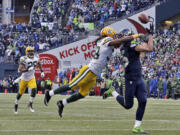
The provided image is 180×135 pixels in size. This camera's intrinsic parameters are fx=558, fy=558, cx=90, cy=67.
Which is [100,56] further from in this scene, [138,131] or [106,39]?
[138,131]

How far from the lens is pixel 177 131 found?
9727 millimetres

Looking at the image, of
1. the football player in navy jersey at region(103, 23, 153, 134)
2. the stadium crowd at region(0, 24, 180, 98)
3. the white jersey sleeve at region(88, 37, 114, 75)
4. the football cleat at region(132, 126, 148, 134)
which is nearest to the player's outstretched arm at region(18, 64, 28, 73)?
the white jersey sleeve at region(88, 37, 114, 75)

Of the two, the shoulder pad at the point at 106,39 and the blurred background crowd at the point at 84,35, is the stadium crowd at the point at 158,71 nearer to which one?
the blurred background crowd at the point at 84,35

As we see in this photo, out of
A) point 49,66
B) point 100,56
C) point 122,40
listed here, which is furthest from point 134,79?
point 49,66

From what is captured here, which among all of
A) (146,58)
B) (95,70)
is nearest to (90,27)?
(146,58)

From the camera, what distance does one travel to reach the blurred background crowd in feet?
99.2

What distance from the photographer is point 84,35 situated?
36469mm

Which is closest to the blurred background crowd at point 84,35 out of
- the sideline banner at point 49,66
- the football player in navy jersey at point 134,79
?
the sideline banner at point 49,66

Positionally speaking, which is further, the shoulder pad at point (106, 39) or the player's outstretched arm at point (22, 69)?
the player's outstretched arm at point (22, 69)

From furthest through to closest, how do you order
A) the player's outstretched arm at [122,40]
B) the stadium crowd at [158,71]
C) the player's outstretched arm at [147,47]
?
1. the stadium crowd at [158,71]
2. the player's outstretched arm at [122,40]
3. the player's outstretched arm at [147,47]

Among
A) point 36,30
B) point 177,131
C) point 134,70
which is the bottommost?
point 177,131

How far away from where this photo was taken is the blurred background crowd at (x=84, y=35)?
30234 mm

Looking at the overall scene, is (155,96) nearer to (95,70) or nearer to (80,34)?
(80,34)

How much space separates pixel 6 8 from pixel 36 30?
235 inches
